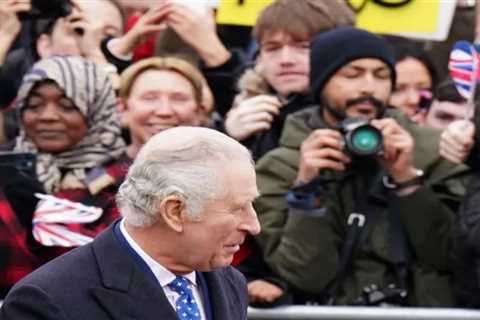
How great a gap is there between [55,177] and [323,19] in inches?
54.9

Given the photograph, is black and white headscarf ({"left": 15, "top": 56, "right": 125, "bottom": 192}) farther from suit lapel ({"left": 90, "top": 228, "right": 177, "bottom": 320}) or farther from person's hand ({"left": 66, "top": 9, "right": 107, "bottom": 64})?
suit lapel ({"left": 90, "top": 228, "right": 177, "bottom": 320})

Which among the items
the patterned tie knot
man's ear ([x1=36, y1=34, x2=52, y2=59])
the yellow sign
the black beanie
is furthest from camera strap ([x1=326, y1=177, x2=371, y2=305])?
man's ear ([x1=36, y1=34, x2=52, y2=59])

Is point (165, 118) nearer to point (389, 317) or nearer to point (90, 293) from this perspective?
point (389, 317)

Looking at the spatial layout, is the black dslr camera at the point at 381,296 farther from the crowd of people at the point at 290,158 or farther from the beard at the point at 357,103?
the beard at the point at 357,103

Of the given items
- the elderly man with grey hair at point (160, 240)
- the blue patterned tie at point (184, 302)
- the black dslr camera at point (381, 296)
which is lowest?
the black dslr camera at point (381, 296)

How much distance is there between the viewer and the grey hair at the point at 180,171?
152 inches

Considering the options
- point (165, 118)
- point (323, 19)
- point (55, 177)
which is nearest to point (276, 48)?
point (323, 19)

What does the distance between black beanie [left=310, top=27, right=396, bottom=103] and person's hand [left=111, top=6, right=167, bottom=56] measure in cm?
99

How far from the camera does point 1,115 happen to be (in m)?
6.54

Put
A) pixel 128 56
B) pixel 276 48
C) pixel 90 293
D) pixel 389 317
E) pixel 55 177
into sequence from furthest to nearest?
pixel 128 56
pixel 276 48
pixel 55 177
pixel 389 317
pixel 90 293

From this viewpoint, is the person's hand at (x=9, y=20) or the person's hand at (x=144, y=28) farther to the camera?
the person's hand at (x=144, y=28)

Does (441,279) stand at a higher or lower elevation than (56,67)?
lower

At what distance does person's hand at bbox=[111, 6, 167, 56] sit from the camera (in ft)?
21.8

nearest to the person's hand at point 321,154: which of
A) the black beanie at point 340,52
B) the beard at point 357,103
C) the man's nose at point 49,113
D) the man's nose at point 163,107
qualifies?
the beard at point 357,103
